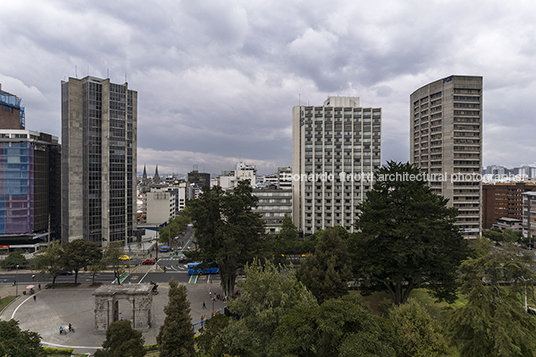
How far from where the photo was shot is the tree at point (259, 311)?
72.6 ft

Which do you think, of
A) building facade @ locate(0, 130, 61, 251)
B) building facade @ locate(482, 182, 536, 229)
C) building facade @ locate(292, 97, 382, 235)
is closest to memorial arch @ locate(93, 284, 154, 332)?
building facade @ locate(0, 130, 61, 251)

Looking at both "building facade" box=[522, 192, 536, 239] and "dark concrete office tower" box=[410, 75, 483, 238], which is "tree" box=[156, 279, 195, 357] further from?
"building facade" box=[522, 192, 536, 239]

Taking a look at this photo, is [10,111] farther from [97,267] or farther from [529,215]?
[529,215]

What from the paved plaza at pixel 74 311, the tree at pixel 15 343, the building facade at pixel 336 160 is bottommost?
the paved plaza at pixel 74 311

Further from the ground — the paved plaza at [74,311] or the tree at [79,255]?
the tree at [79,255]

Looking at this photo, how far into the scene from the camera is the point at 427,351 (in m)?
18.6

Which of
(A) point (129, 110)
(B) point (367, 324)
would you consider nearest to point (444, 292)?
(B) point (367, 324)

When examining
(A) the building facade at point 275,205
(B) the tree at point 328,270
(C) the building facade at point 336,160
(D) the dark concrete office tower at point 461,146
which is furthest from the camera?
(A) the building facade at point 275,205

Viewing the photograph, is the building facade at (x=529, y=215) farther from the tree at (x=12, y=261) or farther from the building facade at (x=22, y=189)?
the building facade at (x=22, y=189)

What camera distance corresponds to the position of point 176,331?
24531 mm

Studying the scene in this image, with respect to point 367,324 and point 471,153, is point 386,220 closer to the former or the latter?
point 367,324

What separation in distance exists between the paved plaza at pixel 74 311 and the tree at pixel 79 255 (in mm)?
4302

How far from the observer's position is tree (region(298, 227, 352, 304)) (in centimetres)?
3134

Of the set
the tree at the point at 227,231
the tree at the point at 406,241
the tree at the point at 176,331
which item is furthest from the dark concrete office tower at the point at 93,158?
the tree at the point at 406,241
